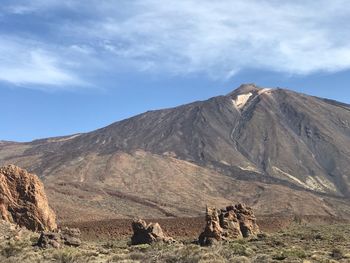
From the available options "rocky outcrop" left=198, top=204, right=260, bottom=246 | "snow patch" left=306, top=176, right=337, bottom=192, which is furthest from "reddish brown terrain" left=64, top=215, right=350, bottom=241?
"snow patch" left=306, top=176, right=337, bottom=192

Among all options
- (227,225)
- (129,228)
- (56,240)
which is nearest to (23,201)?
(56,240)

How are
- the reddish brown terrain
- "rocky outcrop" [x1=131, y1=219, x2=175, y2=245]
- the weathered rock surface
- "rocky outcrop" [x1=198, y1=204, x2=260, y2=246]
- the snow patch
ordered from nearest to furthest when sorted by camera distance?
the weathered rock surface < "rocky outcrop" [x1=131, y1=219, x2=175, y2=245] < "rocky outcrop" [x1=198, y1=204, x2=260, y2=246] < the reddish brown terrain < the snow patch

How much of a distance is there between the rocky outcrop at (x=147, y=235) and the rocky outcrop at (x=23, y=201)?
6.71 m

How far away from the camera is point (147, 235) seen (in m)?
43.8

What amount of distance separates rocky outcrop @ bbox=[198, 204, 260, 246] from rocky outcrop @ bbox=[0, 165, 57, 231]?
39.5 feet

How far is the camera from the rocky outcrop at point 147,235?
42969mm

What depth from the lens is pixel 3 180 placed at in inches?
1818

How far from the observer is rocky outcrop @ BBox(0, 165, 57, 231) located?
44.7 m

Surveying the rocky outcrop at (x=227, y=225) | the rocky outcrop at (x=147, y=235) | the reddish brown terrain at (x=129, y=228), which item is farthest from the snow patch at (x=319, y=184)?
the rocky outcrop at (x=147, y=235)

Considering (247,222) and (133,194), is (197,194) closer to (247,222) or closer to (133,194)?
(133,194)

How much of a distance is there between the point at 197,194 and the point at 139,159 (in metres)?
28.1

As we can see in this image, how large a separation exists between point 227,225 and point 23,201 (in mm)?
16187

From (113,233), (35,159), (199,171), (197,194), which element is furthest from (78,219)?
(35,159)

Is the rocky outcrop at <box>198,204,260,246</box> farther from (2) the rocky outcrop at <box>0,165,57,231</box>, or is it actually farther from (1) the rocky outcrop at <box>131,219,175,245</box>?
(2) the rocky outcrop at <box>0,165,57,231</box>
